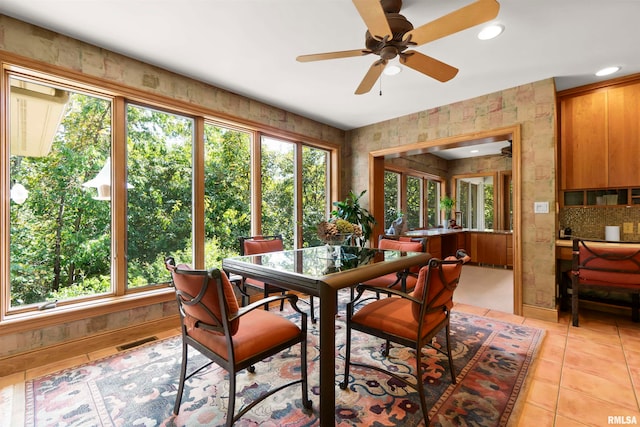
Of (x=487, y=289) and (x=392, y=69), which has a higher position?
(x=392, y=69)

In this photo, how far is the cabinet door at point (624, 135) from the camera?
2.96 m

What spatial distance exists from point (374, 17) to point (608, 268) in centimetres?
318

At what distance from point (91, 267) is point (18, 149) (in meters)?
1.10

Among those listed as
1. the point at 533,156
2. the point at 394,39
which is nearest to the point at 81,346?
the point at 394,39

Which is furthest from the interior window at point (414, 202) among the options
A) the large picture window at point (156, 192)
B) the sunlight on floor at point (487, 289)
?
the large picture window at point (156, 192)

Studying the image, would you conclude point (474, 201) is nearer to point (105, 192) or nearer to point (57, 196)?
point (105, 192)

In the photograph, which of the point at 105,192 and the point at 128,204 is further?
the point at 128,204

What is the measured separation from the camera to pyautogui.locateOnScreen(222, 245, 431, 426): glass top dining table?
4.82 feet

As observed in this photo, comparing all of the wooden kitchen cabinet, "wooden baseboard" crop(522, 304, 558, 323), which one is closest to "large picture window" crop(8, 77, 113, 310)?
"wooden baseboard" crop(522, 304, 558, 323)

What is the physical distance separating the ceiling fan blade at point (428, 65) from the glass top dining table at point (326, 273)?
142 cm

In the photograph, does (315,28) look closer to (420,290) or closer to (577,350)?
(420,290)

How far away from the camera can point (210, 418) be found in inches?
62.6

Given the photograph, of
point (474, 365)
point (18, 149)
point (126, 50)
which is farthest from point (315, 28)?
point (474, 365)

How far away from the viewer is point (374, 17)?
1.53 m
